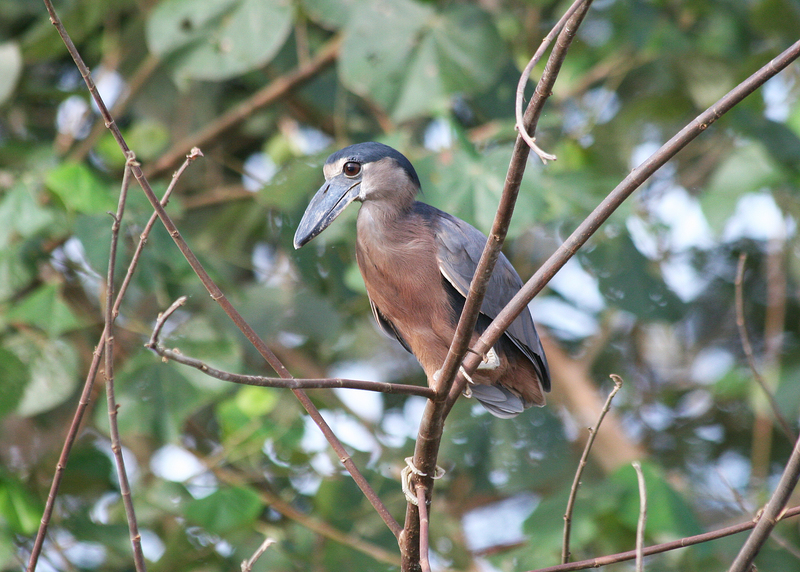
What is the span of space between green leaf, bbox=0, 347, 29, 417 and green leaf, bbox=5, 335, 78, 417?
0.18 metres

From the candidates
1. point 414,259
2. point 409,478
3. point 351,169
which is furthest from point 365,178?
point 409,478

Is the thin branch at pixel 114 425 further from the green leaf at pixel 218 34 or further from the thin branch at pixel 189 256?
the green leaf at pixel 218 34

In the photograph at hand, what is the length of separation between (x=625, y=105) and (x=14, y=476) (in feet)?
11.5

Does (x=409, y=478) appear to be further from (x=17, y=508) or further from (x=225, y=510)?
(x=17, y=508)

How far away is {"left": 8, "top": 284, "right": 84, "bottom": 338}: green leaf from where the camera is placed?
2.92 metres

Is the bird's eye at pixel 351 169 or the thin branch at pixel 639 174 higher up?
the bird's eye at pixel 351 169

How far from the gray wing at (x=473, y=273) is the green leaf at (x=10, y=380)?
1.68 meters

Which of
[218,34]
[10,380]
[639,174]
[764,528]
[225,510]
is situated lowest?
[764,528]

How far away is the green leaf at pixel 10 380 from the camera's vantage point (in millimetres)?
2873

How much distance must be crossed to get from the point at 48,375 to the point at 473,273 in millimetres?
1868

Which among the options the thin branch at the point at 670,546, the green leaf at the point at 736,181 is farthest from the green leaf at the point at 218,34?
the thin branch at the point at 670,546

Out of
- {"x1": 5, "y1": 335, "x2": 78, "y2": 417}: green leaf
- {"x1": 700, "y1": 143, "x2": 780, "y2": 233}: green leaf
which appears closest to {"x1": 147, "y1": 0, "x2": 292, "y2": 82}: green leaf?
{"x1": 5, "y1": 335, "x2": 78, "y2": 417}: green leaf

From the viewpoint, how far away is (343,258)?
3504 mm

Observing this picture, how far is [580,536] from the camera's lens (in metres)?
3.03
